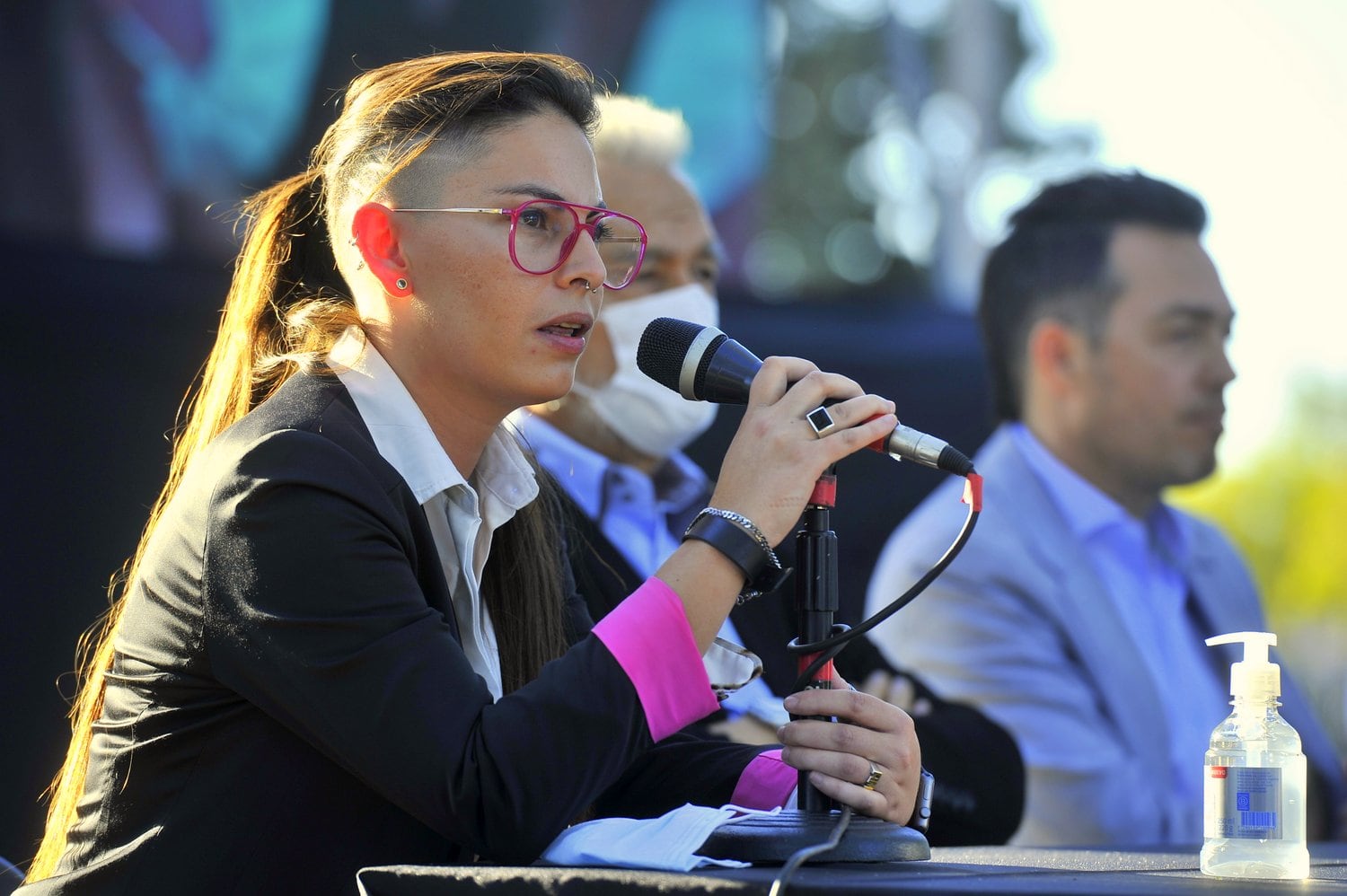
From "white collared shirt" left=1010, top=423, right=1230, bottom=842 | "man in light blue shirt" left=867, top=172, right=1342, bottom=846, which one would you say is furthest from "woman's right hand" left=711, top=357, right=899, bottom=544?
"white collared shirt" left=1010, top=423, right=1230, bottom=842

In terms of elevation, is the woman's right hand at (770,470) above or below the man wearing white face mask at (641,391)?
below

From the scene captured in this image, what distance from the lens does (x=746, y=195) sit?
11.6 ft

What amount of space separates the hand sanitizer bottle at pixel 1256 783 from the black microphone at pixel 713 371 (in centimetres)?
31

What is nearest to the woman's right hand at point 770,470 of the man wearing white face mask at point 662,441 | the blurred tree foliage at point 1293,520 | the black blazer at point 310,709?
the black blazer at point 310,709

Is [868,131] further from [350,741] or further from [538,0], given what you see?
[350,741]

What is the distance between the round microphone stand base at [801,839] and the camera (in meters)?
1.26

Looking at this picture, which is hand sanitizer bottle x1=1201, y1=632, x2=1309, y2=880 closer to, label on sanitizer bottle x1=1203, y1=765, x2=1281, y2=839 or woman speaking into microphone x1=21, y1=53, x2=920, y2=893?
label on sanitizer bottle x1=1203, y1=765, x2=1281, y2=839

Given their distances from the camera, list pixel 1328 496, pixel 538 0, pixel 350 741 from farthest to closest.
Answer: pixel 1328 496, pixel 538 0, pixel 350 741

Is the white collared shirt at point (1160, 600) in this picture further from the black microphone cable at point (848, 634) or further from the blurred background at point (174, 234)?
the black microphone cable at point (848, 634)

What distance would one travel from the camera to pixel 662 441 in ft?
9.23

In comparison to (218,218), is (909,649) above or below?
below

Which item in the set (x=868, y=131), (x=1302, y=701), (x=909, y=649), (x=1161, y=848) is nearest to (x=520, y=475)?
(x=1161, y=848)

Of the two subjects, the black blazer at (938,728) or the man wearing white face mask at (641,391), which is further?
the man wearing white face mask at (641,391)

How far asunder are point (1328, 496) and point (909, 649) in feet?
39.0
